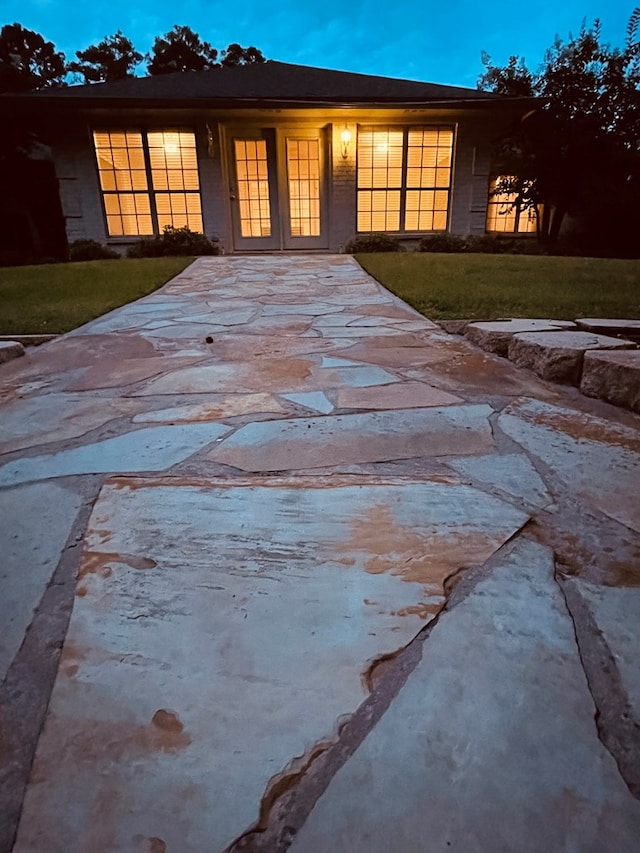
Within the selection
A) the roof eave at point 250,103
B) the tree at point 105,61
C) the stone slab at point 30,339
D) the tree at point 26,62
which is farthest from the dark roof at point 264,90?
the tree at point 105,61

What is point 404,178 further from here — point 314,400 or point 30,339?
point 314,400

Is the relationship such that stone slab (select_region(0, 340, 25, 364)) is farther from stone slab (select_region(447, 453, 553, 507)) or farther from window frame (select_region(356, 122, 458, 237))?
window frame (select_region(356, 122, 458, 237))

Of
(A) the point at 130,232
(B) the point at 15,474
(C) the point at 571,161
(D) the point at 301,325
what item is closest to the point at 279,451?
(B) the point at 15,474

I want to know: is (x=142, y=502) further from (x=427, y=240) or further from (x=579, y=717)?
(x=427, y=240)

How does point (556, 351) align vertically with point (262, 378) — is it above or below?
above

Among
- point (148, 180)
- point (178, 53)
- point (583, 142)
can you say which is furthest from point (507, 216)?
point (178, 53)

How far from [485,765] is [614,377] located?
4.94 ft

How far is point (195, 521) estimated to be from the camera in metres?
0.97

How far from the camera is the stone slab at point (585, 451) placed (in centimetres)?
106

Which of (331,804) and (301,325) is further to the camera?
(301,325)

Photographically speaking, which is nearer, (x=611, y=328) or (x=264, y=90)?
(x=611, y=328)

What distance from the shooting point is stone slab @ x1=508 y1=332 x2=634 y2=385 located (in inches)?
73.2

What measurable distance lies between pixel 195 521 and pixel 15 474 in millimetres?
552

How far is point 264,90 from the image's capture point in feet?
30.1
